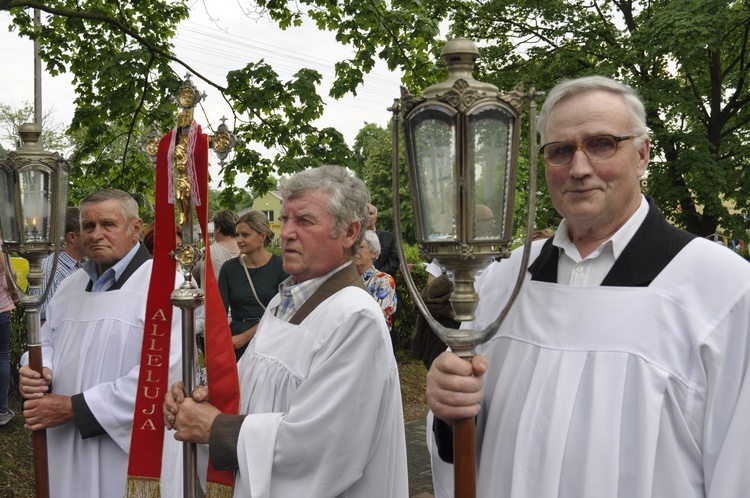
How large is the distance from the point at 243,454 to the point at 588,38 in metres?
14.0

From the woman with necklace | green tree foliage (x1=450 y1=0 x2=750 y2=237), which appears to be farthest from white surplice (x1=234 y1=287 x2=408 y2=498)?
green tree foliage (x1=450 y1=0 x2=750 y2=237)

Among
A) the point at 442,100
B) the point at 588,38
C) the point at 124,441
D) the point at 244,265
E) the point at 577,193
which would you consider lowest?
the point at 124,441

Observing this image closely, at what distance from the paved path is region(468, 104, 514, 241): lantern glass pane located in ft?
12.8

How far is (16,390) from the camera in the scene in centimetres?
836

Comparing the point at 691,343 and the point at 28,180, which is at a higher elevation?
the point at 28,180

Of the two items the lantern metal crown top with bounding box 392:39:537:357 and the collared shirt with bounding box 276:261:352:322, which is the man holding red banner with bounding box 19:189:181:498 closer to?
the collared shirt with bounding box 276:261:352:322

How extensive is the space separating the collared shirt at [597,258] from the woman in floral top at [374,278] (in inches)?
136

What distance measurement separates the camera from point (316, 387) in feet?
8.93

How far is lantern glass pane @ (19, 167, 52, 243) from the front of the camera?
3.60m

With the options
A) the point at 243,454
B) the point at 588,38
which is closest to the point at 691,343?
the point at 243,454

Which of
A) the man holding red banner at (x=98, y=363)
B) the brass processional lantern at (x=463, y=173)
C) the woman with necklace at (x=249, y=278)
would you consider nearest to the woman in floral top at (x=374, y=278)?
the woman with necklace at (x=249, y=278)

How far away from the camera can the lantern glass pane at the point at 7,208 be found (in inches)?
142

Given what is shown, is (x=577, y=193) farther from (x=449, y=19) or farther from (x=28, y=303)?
(x=449, y=19)

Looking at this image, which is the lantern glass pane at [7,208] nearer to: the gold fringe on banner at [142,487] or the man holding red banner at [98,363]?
the man holding red banner at [98,363]
